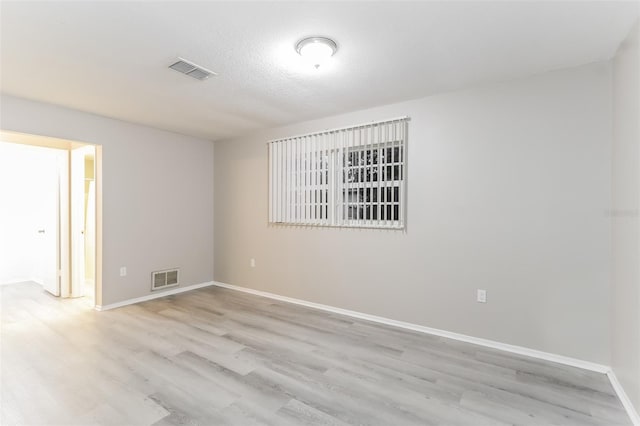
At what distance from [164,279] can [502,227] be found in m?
4.54

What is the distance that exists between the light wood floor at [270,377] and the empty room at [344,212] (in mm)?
21

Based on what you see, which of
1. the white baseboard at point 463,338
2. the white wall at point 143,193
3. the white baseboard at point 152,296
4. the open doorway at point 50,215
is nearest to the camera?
the white baseboard at point 463,338

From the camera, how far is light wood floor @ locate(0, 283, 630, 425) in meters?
1.97

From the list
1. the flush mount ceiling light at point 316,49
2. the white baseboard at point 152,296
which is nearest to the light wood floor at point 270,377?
the white baseboard at point 152,296

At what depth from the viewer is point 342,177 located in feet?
12.9

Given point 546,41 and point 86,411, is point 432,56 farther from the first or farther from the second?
point 86,411

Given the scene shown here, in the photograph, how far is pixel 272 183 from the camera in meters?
4.64

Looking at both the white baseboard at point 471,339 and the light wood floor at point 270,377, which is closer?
the light wood floor at point 270,377

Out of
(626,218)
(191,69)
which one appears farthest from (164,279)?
(626,218)

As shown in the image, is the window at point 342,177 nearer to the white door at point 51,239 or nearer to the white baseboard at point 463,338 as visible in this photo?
the white baseboard at point 463,338

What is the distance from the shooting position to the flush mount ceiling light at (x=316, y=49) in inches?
87.1

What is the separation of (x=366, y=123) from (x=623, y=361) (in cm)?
304

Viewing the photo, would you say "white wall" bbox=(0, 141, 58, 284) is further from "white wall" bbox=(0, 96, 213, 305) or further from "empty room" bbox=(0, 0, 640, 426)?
"white wall" bbox=(0, 96, 213, 305)

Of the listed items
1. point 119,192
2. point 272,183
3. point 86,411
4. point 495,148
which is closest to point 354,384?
point 86,411
